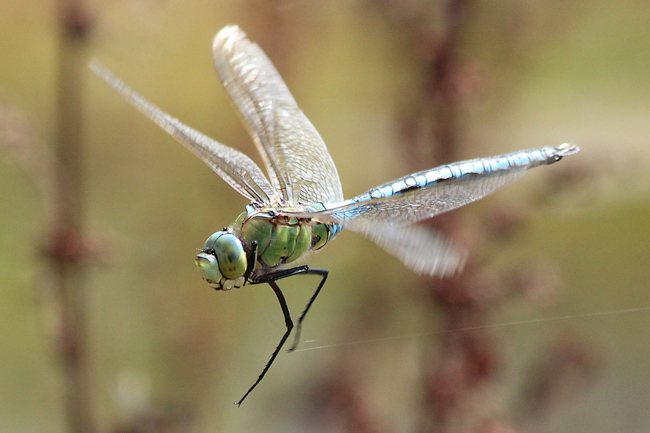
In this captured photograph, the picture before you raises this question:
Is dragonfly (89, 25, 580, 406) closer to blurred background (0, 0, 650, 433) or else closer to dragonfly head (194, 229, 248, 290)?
dragonfly head (194, 229, 248, 290)

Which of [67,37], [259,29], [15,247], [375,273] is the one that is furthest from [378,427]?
[15,247]

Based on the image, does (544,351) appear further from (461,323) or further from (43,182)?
(43,182)

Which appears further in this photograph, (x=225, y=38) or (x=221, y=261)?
(x=225, y=38)

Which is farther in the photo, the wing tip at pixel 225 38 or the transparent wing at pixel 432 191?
the wing tip at pixel 225 38

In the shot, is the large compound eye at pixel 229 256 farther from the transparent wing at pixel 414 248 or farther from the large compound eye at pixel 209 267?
the transparent wing at pixel 414 248

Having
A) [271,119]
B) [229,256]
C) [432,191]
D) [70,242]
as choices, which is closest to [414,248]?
[432,191]

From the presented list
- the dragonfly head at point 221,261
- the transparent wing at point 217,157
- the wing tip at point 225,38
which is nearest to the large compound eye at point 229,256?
the dragonfly head at point 221,261

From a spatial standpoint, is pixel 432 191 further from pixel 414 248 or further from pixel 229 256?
pixel 229 256
